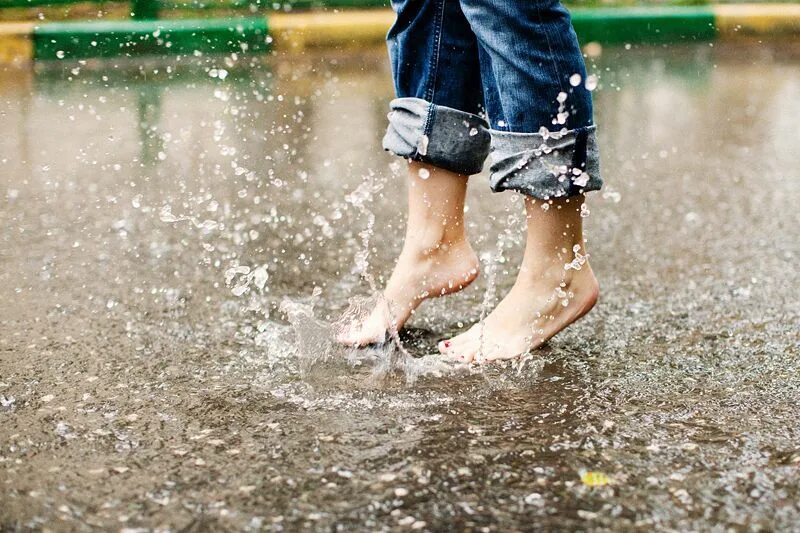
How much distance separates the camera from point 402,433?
1736 mm

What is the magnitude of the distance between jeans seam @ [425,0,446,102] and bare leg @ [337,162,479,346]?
0.15m

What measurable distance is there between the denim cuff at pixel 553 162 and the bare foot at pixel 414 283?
315 millimetres

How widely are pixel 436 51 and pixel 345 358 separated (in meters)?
0.61

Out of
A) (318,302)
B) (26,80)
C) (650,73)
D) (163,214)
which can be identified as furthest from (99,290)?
(650,73)

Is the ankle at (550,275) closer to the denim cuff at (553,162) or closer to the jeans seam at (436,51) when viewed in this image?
the denim cuff at (553,162)

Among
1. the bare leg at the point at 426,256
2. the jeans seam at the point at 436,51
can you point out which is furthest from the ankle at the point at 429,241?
the jeans seam at the point at 436,51

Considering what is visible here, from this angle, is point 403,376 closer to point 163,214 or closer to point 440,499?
point 440,499

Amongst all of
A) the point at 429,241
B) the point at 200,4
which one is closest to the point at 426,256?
the point at 429,241

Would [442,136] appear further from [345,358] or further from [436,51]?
[345,358]

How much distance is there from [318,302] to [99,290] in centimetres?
51

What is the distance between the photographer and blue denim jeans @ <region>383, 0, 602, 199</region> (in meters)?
2.00

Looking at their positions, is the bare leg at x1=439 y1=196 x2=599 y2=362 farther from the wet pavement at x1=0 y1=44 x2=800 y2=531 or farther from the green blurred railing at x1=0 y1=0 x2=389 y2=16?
the green blurred railing at x1=0 y1=0 x2=389 y2=16

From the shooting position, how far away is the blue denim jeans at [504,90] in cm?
200

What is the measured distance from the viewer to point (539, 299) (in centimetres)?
217
